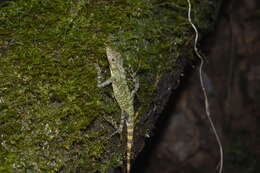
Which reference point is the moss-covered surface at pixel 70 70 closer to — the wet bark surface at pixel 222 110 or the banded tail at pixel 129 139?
the banded tail at pixel 129 139

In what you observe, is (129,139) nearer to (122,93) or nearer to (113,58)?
(122,93)

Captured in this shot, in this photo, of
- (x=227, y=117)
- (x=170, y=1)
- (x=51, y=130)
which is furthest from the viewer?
(x=227, y=117)

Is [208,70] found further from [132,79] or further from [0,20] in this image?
[0,20]

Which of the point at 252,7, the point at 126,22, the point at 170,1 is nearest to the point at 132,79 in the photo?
the point at 126,22

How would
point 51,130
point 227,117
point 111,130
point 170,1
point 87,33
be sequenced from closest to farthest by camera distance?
point 51,130
point 111,130
point 87,33
point 170,1
point 227,117

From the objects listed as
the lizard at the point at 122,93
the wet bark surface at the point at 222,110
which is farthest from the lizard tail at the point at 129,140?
the wet bark surface at the point at 222,110

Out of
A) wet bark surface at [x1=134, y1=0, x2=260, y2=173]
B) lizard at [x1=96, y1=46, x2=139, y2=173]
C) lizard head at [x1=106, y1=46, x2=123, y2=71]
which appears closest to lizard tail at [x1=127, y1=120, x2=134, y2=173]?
lizard at [x1=96, y1=46, x2=139, y2=173]

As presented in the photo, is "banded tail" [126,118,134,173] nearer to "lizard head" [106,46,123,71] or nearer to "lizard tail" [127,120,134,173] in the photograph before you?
"lizard tail" [127,120,134,173]
